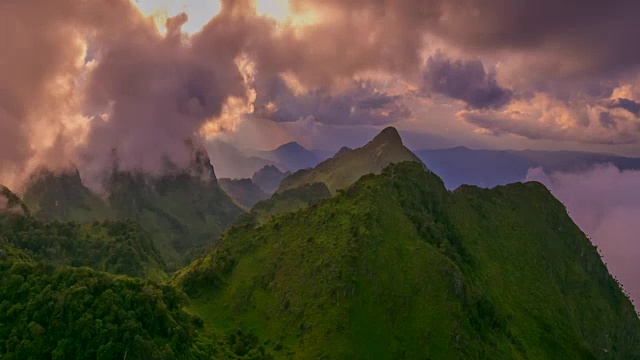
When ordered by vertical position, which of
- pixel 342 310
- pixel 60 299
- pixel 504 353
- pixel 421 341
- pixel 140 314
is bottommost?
pixel 504 353

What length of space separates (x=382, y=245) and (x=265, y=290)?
52.4m


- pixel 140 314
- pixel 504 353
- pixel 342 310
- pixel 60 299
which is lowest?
pixel 504 353

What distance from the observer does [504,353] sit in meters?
174

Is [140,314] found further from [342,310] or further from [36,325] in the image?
[342,310]

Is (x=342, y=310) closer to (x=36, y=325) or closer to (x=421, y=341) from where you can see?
(x=421, y=341)

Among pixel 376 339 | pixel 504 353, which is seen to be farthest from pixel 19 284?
pixel 504 353

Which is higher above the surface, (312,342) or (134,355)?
(134,355)

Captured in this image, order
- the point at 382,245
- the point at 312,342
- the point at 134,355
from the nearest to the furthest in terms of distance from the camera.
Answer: the point at 134,355, the point at 312,342, the point at 382,245

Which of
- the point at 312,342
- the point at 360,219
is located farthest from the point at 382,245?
the point at 312,342

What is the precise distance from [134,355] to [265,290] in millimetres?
73043

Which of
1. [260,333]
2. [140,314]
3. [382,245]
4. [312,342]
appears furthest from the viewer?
[382,245]

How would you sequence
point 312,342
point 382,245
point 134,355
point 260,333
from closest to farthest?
point 134,355, point 312,342, point 260,333, point 382,245

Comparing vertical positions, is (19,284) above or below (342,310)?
above

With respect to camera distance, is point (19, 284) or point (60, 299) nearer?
point (60, 299)
